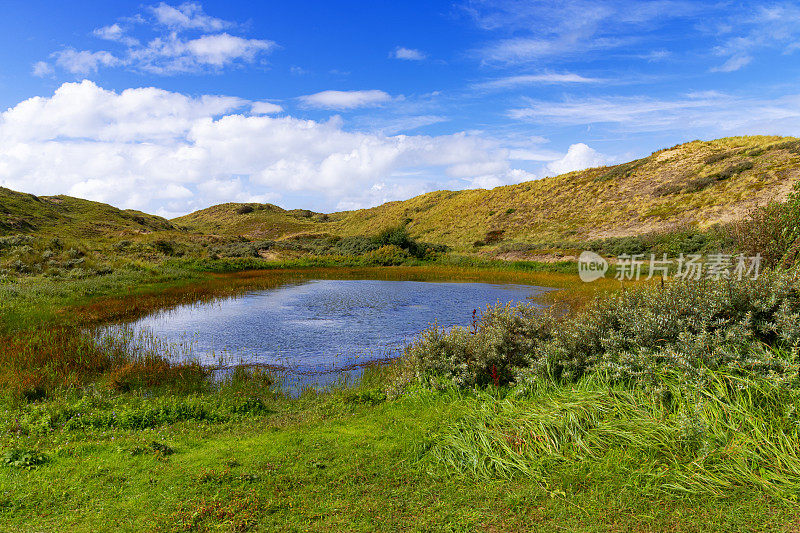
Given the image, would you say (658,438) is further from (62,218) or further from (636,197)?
(62,218)

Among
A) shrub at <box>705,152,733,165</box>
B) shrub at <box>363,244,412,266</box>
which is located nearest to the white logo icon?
shrub at <box>363,244,412,266</box>

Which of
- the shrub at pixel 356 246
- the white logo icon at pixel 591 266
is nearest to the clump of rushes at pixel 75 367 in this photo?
the white logo icon at pixel 591 266

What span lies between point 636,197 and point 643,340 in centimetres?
5589

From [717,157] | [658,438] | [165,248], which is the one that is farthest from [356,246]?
Answer: [658,438]

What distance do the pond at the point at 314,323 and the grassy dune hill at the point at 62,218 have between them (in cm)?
4674

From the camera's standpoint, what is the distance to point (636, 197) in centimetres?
5528

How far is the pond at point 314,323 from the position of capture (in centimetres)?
1230

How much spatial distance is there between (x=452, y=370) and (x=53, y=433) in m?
6.66

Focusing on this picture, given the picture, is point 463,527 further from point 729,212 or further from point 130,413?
point 729,212

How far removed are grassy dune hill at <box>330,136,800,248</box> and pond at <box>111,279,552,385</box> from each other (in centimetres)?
2907

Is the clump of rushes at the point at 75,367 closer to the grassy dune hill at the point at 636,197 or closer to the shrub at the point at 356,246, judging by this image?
the shrub at the point at 356,246

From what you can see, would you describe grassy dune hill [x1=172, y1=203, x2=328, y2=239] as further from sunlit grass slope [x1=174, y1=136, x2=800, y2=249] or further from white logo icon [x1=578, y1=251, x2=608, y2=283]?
white logo icon [x1=578, y1=251, x2=608, y2=283]

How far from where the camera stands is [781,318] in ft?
19.6

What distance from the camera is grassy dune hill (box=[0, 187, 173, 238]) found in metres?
61.8
